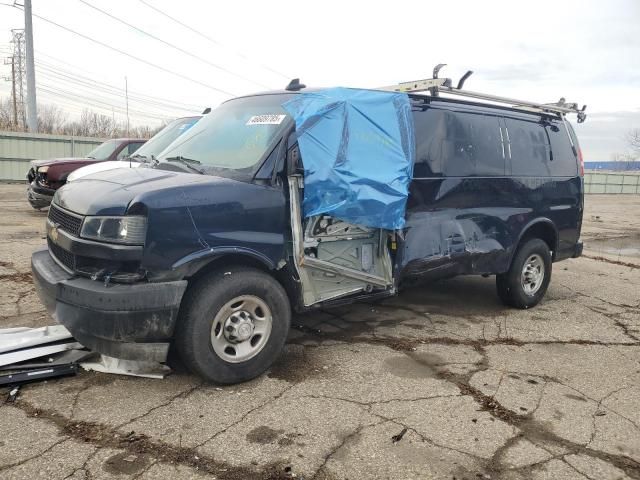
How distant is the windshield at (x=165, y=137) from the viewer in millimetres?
7450

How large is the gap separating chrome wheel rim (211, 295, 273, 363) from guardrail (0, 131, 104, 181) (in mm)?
20441

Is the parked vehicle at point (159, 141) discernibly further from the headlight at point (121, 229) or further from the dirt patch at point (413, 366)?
the dirt patch at point (413, 366)

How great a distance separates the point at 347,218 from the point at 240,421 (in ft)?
5.75

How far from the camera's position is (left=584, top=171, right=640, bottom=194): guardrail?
35791 mm

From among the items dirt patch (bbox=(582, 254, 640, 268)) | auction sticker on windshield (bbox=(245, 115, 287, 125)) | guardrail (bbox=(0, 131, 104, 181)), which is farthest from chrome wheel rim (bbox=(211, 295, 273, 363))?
guardrail (bbox=(0, 131, 104, 181))

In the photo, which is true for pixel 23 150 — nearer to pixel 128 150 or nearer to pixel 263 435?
pixel 128 150

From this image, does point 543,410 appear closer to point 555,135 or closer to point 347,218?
point 347,218

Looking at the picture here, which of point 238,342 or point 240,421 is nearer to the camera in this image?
point 240,421

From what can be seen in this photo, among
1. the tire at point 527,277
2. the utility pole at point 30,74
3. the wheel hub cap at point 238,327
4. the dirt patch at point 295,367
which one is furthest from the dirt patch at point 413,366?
the utility pole at point 30,74

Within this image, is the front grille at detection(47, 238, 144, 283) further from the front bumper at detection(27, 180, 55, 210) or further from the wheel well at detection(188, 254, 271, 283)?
the front bumper at detection(27, 180, 55, 210)

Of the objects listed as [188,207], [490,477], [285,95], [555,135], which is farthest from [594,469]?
[555,135]

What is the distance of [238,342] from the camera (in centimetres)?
377

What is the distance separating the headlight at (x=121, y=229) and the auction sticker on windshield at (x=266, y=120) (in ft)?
4.68

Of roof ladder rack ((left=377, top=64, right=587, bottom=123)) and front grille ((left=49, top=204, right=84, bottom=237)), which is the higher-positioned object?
roof ladder rack ((left=377, top=64, right=587, bottom=123))
